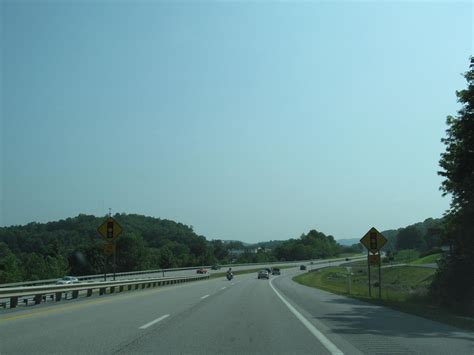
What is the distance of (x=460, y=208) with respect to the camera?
86.5 ft

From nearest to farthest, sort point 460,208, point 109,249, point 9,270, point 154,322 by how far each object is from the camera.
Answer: point 154,322 → point 460,208 → point 109,249 → point 9,270

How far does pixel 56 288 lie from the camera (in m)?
22.1

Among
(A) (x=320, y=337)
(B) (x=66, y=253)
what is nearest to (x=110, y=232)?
(A) (x=320, y=337)

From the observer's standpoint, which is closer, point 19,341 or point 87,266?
point 19,341

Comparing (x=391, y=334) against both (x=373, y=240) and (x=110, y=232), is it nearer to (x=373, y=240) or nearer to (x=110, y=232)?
(x=373, y=240)

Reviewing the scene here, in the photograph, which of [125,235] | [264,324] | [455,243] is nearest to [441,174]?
[455,243]

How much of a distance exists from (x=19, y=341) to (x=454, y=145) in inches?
929

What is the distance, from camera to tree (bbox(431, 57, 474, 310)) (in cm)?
2395

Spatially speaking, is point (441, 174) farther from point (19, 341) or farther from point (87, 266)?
point (87, 266)

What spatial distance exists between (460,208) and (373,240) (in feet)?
15.5

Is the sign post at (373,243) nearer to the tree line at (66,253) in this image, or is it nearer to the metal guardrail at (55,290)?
the metal guardrail at (55,290)

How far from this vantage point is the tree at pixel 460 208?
2395 cm

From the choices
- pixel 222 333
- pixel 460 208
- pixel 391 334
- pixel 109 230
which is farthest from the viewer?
pixel 109 230

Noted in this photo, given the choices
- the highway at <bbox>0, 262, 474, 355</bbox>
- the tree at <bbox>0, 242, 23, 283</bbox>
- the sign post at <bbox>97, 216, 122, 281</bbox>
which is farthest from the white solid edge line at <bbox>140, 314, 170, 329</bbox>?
the tree at <bbox>0, 242, 23, 283</bbox>
